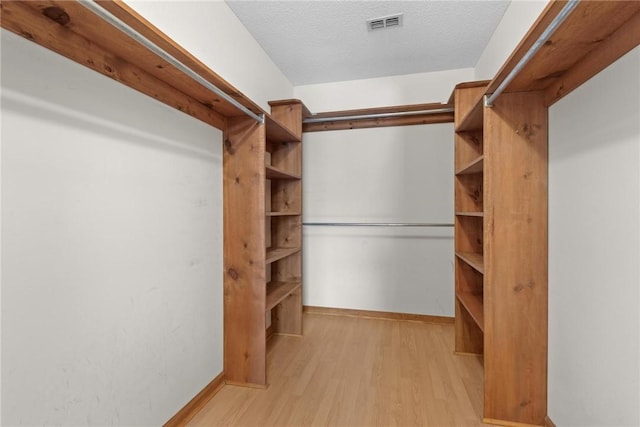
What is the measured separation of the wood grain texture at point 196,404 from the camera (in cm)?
145

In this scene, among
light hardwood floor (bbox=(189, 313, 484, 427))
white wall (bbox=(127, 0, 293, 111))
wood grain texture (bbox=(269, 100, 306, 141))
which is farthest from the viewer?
wood grain texture (bbox=(269, 100, 306, 141))

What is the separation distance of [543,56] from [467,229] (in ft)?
4.43

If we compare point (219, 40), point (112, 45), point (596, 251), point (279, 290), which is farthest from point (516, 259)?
point (219, 40)

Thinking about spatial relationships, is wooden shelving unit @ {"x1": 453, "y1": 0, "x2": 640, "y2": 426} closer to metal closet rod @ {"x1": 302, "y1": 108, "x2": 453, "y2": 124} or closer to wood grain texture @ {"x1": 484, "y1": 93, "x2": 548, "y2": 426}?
wood grain texture @ {"x1": 484, "y1": 93, "x2": 548, "y2": 426}

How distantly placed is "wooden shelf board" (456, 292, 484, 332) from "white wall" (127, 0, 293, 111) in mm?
2170

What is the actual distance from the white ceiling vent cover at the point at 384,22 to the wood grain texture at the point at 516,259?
99cm

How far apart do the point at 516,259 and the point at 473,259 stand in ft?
1.47

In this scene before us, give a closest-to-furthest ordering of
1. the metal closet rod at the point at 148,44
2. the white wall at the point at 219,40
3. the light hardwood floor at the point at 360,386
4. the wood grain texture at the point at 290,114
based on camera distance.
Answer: the metal closet rod at the point at 148,44
the white wall at the point at 219,40
the light hardwood floor at the point at 360,386
the wood grain texture at the point at 290,114

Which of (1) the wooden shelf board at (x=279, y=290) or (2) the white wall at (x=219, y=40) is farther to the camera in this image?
(1) the wooden shelf board at (x=279, y=290)

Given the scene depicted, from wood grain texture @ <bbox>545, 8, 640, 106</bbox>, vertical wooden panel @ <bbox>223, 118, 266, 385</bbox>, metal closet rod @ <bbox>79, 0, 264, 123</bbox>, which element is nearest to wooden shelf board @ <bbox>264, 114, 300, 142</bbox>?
vertical wooden panel @ <bbox>223, 118, 266, 385</bbox>

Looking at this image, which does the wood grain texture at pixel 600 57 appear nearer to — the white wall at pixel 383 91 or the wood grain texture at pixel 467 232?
the wood grain texture at pixel 467 232

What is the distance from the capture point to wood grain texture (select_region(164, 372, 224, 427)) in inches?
57.0

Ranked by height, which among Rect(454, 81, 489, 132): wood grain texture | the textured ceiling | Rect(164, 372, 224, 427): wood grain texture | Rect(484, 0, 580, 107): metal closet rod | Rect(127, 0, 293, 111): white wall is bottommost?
Rect(164, 372, 224, 427): wood grain texture

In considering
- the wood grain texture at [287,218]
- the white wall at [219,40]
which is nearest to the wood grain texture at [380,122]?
the wood grain texture at [287,218]
